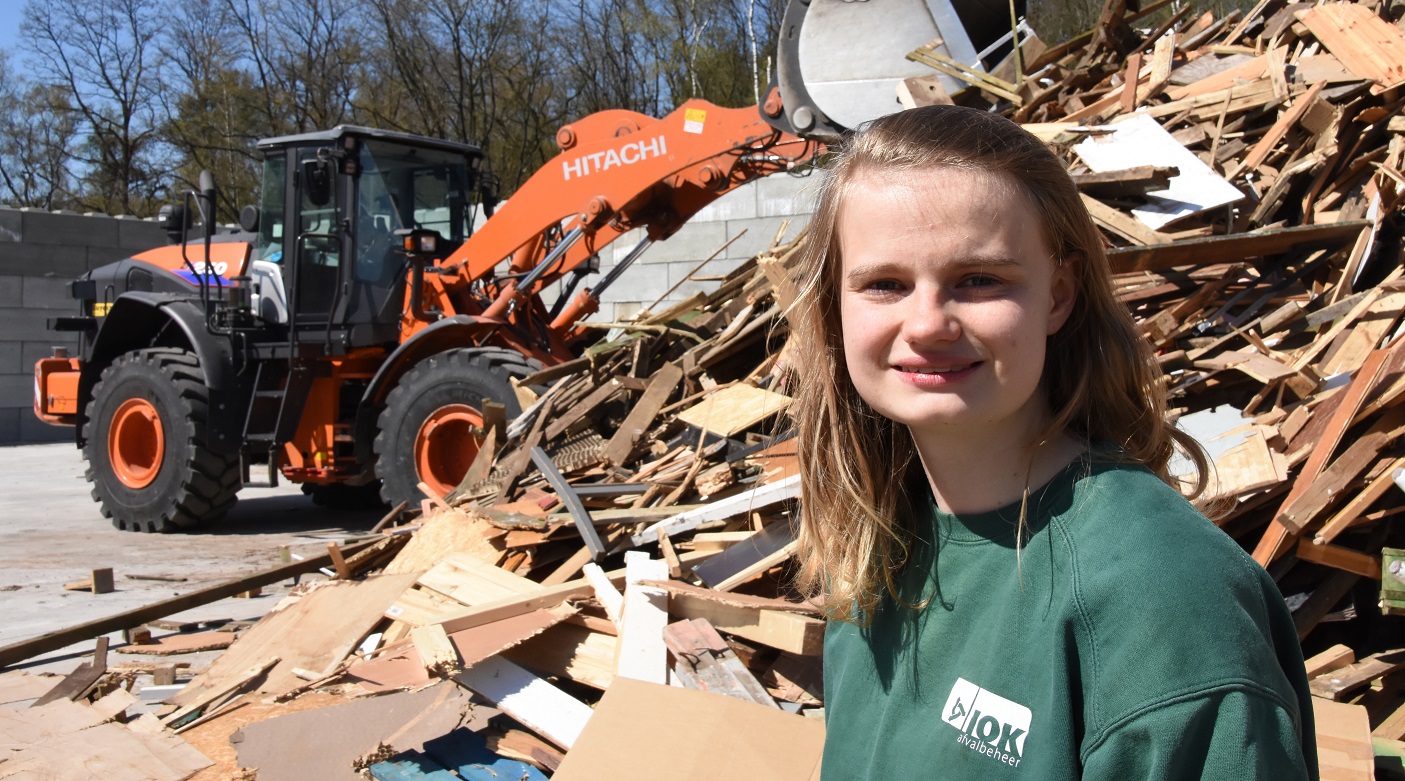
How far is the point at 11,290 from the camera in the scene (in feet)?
58.0

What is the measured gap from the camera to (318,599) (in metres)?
5.36

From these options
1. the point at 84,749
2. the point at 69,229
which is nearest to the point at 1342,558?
the point at 84,749

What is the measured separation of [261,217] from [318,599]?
4.87 m

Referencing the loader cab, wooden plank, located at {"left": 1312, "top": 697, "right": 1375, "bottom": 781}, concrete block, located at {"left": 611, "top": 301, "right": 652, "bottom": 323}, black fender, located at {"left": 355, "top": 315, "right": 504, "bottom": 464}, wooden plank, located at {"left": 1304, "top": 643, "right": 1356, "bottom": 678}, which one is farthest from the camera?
concrete block, located at {"left": 611, "top": 301, "right": 652, "bottom": 323}

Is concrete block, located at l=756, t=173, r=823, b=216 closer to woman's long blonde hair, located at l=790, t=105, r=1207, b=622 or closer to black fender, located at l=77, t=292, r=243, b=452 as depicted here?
black fender, located at l=77, t=292, r=243, b=452

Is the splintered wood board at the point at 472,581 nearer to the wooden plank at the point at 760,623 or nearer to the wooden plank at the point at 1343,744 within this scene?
the wooden plank at the point at 760,623

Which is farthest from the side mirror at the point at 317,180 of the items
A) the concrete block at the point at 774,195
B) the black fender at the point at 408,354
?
the concrete block at the point at 774,195

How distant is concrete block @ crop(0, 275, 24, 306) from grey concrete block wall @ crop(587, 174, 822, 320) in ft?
34.4

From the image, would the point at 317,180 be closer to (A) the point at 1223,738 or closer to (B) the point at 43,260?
(A) the point at 1223,738

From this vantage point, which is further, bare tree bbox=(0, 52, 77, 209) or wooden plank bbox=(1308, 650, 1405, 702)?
bare tree bbox=(0, 52, 77, 209)

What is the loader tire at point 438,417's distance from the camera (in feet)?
25.9

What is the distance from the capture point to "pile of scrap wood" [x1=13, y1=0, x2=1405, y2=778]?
3703mm

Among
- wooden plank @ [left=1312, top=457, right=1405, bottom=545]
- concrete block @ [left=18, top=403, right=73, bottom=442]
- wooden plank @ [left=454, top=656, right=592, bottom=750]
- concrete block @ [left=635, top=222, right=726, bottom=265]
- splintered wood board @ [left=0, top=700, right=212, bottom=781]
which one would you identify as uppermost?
concrete block @ [left=635, top=222, right=726, bottom=265]

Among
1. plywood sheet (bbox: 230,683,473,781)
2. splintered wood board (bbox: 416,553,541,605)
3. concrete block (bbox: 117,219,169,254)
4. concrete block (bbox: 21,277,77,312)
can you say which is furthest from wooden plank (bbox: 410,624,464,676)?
concrete block (bbox: 117,219,169,254)
